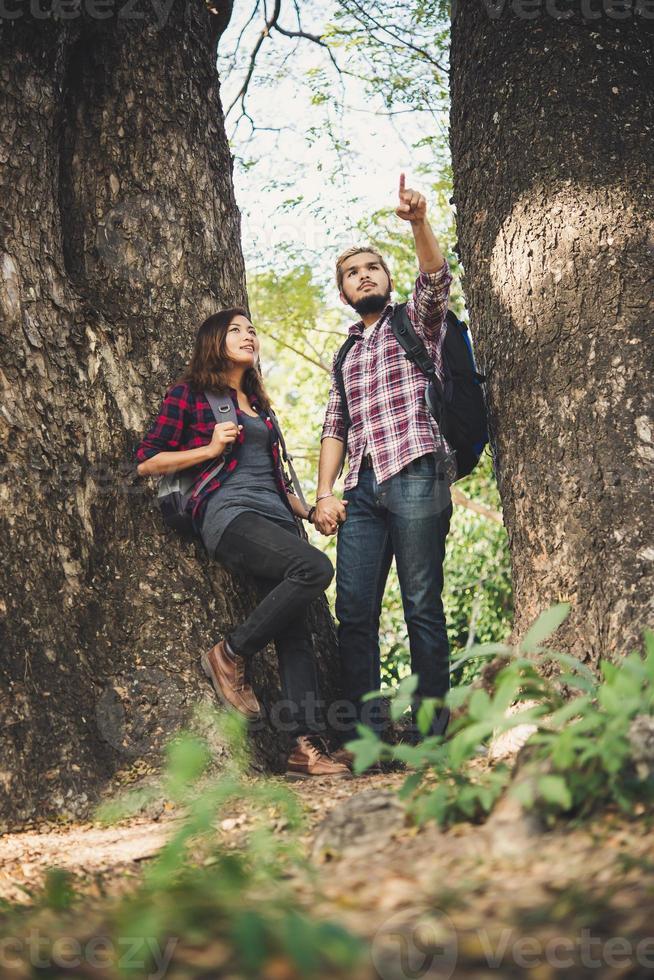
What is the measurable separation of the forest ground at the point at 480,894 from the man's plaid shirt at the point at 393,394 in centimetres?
193

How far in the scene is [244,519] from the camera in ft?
12.5

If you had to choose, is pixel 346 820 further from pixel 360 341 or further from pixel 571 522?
pixel 360 341

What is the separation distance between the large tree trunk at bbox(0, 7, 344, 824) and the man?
29cm

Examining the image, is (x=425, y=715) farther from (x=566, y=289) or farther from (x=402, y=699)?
(x=566, y=289)

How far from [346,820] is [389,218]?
10.1 m

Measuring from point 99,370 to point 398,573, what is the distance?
1.64m

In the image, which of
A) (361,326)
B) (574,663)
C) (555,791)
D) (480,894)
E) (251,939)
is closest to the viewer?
(251,939)

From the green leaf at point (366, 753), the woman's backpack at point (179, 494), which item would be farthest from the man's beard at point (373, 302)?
the green leaf at point (366, 753)

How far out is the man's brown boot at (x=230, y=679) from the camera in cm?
371

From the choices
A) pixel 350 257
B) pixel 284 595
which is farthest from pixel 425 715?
pixel 350 257

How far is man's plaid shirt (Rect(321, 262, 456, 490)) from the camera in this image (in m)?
4.05

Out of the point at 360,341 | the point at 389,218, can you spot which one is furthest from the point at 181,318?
the point at 389,218

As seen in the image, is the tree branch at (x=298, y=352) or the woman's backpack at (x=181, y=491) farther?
the tree branch at (x=298, y=352)

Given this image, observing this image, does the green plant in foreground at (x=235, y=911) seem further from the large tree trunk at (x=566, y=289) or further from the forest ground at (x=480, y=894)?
the large tree trunk at (x=566, y=289)
